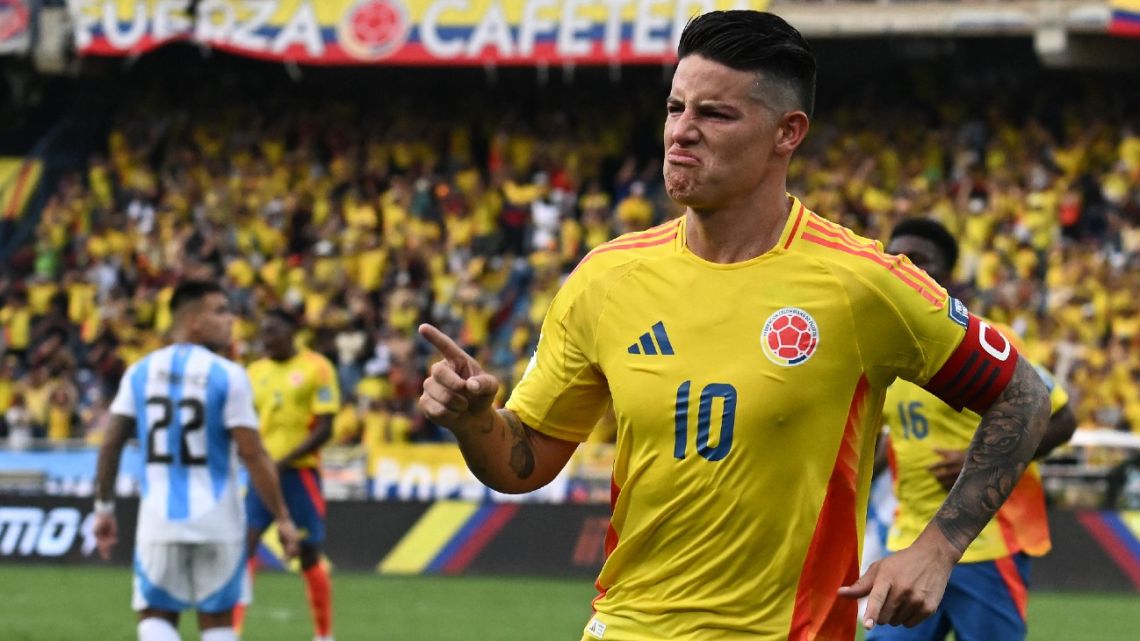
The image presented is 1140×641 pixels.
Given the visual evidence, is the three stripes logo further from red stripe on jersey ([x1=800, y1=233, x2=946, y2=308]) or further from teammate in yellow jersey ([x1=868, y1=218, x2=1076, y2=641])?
teammate in yellow jersey ([x1=868, y1=218, x2=1076, y2=641])

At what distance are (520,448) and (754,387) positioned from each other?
606 millimetres

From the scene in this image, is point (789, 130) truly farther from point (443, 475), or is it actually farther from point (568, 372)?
point (443, 475)

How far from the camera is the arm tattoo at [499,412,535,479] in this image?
4414mm

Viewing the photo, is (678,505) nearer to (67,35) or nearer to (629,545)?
(629,545)

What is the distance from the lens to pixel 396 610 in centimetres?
1540

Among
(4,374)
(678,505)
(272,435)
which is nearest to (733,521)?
(678,505)

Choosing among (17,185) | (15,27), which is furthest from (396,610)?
(17,185)

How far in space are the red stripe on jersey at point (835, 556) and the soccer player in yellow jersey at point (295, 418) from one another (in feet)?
28.5

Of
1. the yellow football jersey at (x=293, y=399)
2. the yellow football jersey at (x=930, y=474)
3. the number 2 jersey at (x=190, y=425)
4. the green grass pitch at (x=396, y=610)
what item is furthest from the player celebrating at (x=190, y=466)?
the green grass pitch at (x=396, y=610)

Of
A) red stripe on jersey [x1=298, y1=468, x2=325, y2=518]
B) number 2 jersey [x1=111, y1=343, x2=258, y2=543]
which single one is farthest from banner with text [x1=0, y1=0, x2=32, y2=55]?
number 2 jersey [x1=111, y1=343, x2=258, y2=543]

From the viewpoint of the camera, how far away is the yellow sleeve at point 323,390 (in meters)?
13.2

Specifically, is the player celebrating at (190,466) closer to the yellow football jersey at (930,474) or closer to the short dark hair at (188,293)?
the short dark hair at (188,293)

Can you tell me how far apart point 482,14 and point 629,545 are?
79.1 feet

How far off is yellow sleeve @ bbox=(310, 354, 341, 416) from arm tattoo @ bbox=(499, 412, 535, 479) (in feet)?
28.9
